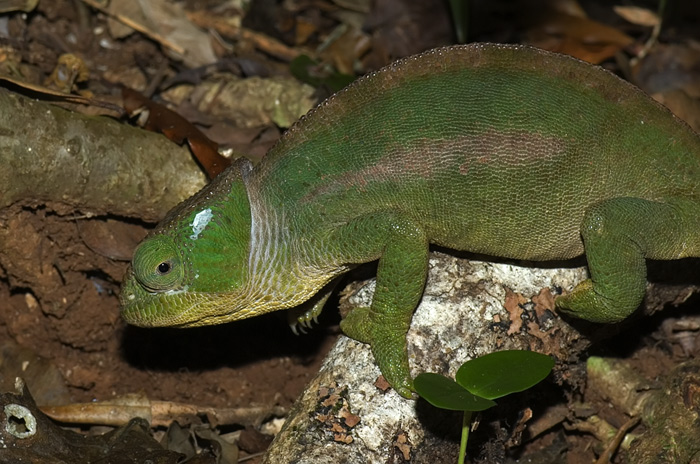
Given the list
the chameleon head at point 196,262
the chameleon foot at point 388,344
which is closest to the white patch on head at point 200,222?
the chameleon head at point 196,262

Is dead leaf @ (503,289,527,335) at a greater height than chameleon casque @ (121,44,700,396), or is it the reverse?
chameleon casque @ (121,44,700,396)

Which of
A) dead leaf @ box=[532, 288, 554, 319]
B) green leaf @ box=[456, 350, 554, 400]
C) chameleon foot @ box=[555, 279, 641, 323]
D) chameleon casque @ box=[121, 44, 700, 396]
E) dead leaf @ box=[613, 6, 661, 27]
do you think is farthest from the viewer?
dead leaf @ box=[613, 6, 661, 27]

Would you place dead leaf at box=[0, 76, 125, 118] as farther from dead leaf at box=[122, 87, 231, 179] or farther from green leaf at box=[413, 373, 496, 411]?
green leaf at box=[413, 373, 496, 411]

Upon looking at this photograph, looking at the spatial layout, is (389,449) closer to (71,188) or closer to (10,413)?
(10,413)

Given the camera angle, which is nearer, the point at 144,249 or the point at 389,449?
the point at 389,449

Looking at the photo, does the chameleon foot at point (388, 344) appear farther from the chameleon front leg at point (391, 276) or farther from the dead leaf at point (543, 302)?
the dead leaf at point (543, 302)

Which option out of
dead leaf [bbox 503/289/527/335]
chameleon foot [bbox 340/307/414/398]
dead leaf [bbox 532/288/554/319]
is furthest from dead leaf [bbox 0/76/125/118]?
dead leaf [bbox 532/288/554/319]

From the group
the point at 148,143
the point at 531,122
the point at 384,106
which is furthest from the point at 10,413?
the point at 531,122
